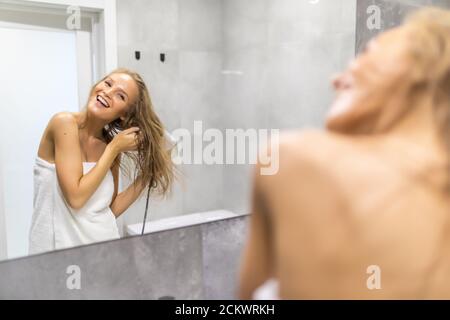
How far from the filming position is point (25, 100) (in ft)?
2.41

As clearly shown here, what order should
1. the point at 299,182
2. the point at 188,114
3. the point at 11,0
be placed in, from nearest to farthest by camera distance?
the point at 299,182
the point at 11,0
the point at 188,114

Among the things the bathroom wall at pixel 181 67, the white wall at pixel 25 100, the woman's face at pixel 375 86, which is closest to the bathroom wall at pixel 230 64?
the bathroom wall at pixel 181 67

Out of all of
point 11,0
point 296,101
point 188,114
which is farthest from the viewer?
point 296,101

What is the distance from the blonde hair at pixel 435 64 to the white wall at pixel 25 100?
0.63m

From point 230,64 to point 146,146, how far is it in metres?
0.29

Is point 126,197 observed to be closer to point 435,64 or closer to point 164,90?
point 164,90

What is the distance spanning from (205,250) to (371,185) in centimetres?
62

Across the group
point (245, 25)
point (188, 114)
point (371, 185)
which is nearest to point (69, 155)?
point (188, 114)

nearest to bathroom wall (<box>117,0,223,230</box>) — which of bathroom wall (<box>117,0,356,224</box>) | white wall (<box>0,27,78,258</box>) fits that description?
bathroom wall (<box>117,0,356,224</box>)

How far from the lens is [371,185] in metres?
0.35

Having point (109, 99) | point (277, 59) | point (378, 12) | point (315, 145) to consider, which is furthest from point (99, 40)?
point (378, 12)

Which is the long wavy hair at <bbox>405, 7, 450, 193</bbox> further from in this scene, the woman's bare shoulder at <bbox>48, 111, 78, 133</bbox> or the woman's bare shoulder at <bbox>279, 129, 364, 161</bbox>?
the woman's bare shoulder at <bbox>48, 111, 78, 133</bbox>

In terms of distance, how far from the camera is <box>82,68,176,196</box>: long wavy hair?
2.59 feet

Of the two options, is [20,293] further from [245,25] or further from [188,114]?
[245,25]
